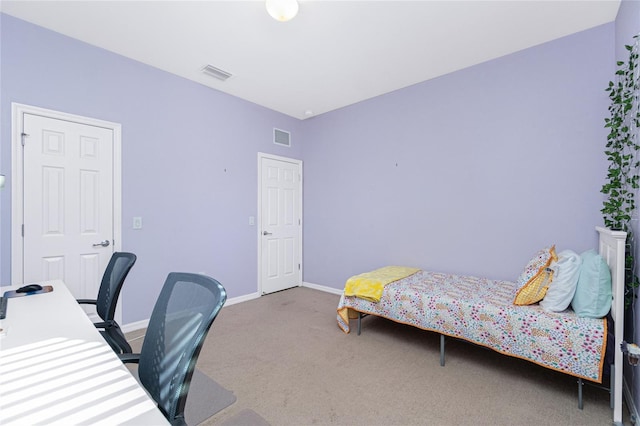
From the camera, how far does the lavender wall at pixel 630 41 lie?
179 cm

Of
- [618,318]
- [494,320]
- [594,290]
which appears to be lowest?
[494,320]

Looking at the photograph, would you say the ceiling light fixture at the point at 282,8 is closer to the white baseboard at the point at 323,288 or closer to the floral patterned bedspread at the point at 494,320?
the floral patterned bedspread at the point at 494,320

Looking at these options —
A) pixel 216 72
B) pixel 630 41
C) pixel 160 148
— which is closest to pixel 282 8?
pixel 216 72

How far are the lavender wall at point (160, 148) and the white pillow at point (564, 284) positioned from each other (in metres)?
3.42

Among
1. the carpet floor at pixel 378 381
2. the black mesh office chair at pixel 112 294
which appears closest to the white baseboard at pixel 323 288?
the carpet floor at pixel 378 381

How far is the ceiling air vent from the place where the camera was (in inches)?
128

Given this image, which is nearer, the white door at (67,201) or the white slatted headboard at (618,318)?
the white slatted headboard at (618,318)

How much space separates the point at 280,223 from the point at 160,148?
2008mm

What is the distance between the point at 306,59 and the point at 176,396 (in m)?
3.10

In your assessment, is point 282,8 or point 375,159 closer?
point 282,8

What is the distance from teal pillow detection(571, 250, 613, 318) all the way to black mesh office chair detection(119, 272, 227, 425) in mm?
2342

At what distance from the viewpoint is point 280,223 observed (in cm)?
465

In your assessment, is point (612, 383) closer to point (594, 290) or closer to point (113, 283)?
point (594, 290)

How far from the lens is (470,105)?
325 cm
